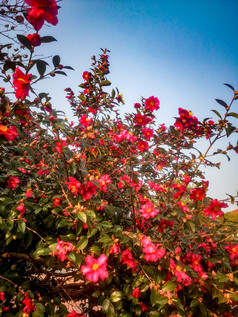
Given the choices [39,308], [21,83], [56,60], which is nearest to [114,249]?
[39,308]

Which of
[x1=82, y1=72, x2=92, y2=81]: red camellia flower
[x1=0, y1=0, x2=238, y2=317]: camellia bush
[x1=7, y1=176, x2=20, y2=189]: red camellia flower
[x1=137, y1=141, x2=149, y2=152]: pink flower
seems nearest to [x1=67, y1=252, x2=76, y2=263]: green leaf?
[x1=0, y1=0, x2=238, y2=317]: camellia bush

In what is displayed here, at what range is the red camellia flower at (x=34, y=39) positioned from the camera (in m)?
0.89

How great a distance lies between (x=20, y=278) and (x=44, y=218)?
0.45 meters

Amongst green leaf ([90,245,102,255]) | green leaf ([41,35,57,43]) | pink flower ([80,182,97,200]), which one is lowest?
green leaf ([90,245,102,255])

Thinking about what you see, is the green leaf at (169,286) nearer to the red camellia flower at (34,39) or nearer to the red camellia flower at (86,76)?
the red camellia flower at (34,39)

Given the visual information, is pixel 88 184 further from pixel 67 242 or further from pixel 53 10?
pixel 53 10

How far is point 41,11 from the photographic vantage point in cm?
81

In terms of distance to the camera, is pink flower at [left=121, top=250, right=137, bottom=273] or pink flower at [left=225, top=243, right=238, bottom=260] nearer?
pink flower at [left=121, top=250, right=137, bottom=273]

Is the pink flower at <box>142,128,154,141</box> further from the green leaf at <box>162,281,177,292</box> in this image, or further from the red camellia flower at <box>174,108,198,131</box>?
the green leaf at <box>162,281,177,292</box>

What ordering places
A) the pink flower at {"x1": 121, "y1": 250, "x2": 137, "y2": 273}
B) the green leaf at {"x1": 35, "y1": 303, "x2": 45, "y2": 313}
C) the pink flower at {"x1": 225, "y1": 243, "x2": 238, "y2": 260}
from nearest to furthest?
the green leaf at {"x1": 35, "y1": 303, "x2": 45, "y2": 313}, the pink flower at {"x1": 121, "y1": 250, "x2": 137, "y2": 273}, the pink flower at {"x1": 225, "y1": 243, "x2": 238, "y2": 260}

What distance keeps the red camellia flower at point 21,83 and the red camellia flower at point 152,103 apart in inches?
49.7

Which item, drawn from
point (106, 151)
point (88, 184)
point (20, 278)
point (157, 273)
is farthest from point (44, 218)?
point (106, 151)

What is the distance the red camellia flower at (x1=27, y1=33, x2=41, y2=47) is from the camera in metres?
0.89

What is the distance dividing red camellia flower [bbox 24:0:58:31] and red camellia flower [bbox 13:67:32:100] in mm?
233
